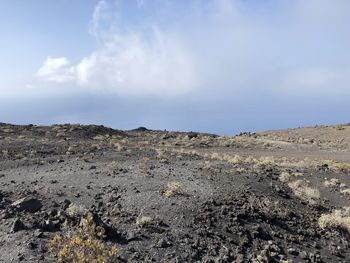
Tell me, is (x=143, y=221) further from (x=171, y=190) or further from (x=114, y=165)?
(x=114, y=165)

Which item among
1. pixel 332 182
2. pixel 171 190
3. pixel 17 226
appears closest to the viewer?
pixel 17 226

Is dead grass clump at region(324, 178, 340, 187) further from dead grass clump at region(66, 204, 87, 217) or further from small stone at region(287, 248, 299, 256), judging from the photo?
dead grass clump at region(66, 204, 87, 217)

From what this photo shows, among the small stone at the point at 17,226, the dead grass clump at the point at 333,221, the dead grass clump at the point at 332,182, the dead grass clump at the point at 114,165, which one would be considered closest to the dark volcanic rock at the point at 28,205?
the small stone at the point at 17,226

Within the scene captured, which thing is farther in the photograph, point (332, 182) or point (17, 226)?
point (332, 182)

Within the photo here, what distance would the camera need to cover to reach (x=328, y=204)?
72.4 feet

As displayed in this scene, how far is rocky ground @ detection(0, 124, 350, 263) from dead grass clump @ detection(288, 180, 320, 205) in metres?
0.06

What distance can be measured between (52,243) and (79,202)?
656 cm

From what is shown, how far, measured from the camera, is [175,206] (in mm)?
17172

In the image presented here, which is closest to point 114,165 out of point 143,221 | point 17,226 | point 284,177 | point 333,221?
point 284,177

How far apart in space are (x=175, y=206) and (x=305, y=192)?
315 inches

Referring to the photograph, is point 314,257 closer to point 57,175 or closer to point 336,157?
point 57,175

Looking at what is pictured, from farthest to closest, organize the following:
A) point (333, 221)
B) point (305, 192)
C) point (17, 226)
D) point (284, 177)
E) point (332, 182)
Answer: point (332, 182), point (284, 177), point (305, 192), point (333, 221), point (17, 226)

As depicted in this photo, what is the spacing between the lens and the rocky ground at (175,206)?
13805mm

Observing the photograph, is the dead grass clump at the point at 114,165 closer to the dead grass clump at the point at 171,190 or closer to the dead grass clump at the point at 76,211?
the dead grass clump at the point at 171,190
